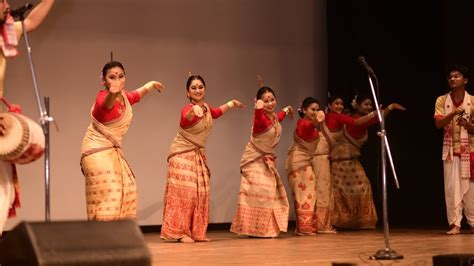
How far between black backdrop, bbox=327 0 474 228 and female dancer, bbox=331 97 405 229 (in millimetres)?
378

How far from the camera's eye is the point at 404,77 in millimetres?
9133

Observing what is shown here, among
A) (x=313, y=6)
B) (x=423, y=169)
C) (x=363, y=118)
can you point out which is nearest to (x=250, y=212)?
(x=363, y=118)

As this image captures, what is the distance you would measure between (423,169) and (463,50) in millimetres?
1322

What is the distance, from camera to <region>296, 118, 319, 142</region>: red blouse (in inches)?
328

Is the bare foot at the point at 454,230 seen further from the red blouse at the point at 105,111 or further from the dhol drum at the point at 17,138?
the dhol drum at the point at 17,138

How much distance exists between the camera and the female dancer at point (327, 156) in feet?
28.2

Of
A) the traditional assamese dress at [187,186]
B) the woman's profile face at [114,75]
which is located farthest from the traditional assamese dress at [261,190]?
the woman's profile face at [114,75]

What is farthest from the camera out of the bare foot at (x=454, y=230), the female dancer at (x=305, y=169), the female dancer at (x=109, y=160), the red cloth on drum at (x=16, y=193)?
the female dancer at (x=305, y=169)

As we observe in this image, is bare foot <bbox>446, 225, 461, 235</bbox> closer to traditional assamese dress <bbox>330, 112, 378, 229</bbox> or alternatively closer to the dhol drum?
traditional assamese dress <bbox>330, 112, 378, 229</bbox>

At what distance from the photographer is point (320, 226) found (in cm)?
855

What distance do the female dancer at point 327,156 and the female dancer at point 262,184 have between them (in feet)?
2.05

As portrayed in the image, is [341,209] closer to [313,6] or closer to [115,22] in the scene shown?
[313,6]

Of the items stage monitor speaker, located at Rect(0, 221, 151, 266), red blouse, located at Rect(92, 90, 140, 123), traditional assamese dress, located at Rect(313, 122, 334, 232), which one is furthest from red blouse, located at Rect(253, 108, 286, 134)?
stage monitor speaker, located at Rect(0, 221, 151, 266)

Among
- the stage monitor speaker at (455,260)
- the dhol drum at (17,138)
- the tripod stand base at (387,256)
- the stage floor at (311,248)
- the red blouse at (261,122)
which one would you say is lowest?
the stage floor at (311,248)
